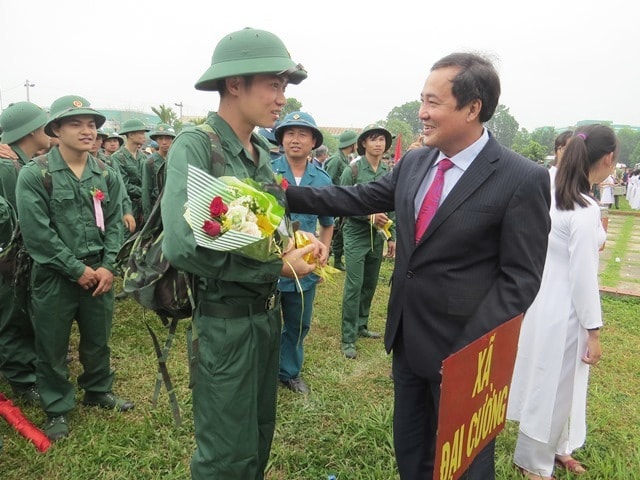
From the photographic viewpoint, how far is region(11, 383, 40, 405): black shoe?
12.1ft

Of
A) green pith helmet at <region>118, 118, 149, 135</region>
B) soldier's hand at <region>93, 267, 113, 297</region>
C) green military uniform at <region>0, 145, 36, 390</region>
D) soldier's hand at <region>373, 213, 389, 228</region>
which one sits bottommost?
green military uniform at <region>0, 145, 36, 390</region>

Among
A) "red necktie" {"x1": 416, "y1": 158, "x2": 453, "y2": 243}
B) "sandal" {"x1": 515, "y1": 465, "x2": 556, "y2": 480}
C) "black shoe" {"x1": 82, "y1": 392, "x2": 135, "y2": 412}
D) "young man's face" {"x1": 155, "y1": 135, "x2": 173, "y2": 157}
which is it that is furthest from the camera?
"young man's face" {"x1": 155, "y1": 135, "x2": 173, "y2": 157}

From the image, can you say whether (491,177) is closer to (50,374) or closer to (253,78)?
(253,78)

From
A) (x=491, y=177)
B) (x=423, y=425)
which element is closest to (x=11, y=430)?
(x=423, y=425)

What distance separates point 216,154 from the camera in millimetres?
1929

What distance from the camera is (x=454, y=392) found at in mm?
1349

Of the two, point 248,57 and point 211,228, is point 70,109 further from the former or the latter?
point 211,228

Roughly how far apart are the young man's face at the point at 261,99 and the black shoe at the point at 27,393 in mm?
3016

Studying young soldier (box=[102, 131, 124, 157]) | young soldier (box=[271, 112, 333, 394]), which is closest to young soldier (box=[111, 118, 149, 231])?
young soldier (box=[102, 131, 124, 157])

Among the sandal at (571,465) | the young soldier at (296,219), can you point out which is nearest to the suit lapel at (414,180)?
the young soldier at (296,219)

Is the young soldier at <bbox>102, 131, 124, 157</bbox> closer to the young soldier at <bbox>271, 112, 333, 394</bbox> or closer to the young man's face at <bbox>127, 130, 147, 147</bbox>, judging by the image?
the young man's face at <bbox>127, 130, 147, 147</bbox>

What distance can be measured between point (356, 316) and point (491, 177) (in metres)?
3.11

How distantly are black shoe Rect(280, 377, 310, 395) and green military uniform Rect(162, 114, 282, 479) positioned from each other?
185 cm

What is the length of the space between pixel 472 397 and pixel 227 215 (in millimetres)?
974
